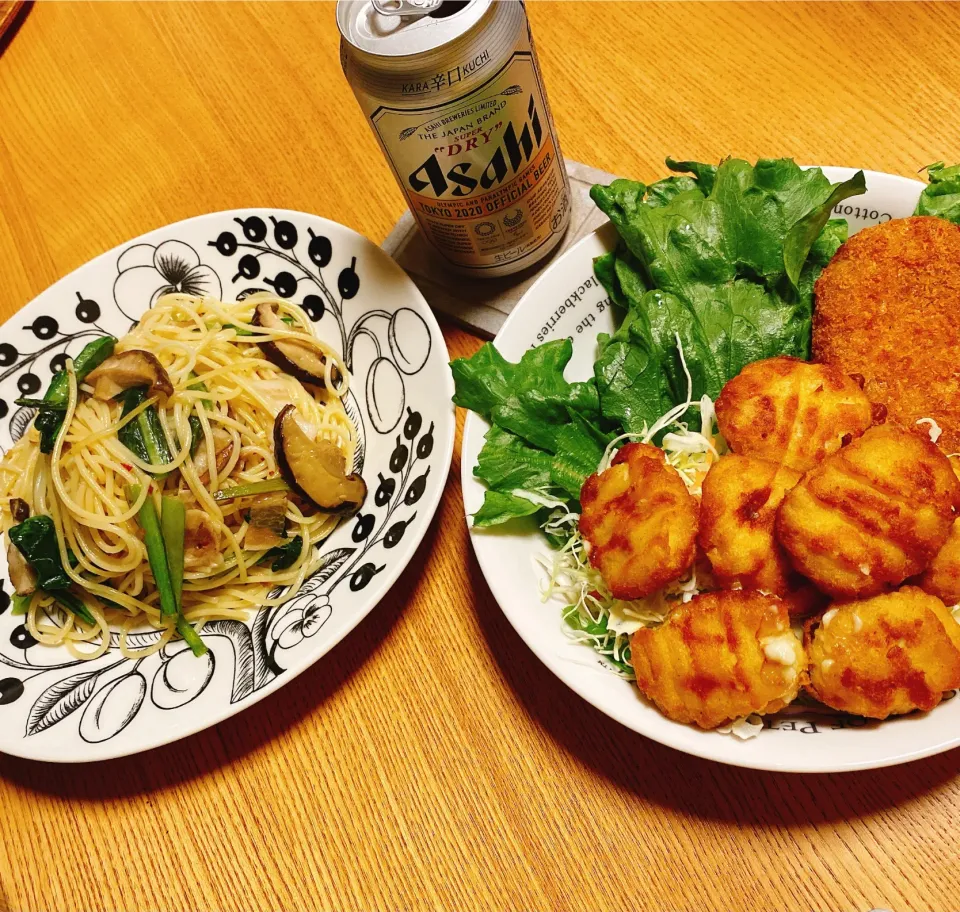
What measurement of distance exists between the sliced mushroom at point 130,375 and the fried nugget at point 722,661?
1.48 meters

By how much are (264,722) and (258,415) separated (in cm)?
88

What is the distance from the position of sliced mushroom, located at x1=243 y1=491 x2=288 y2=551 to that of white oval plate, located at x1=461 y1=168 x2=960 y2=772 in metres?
0.60

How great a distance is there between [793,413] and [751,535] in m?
0.29

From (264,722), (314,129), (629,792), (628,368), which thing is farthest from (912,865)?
(314,129)

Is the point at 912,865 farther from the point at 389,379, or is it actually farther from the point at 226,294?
the point at 226,294

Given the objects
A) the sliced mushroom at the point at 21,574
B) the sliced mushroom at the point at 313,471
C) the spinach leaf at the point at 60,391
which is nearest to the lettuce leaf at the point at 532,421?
the sliced mushroom at the point at 313,471

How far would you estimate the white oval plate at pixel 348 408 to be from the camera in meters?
1.70

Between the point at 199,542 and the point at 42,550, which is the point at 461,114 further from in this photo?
the point at 42,550

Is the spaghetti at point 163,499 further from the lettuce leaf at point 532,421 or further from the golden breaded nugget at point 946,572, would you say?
the golden breaded nugget at point 946,572

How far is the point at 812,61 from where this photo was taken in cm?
238

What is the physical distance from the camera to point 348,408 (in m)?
2.21

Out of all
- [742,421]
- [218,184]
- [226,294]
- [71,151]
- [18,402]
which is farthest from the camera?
[71,151]

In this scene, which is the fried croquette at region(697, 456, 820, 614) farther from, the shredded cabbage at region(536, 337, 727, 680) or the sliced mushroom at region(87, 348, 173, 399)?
the sliced mushroom at region(87, 348, 173, 399)

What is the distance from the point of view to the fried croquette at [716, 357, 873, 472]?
1.53m
